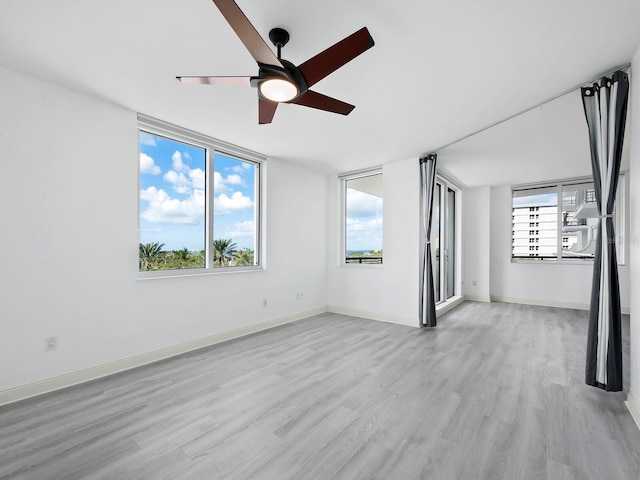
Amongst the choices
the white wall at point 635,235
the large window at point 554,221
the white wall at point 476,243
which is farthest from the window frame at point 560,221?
the white wall at point 635,235

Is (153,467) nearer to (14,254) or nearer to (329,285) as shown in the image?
(14,254)

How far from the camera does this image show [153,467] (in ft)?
5.41

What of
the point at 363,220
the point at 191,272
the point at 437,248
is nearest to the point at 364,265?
the point at 363,220

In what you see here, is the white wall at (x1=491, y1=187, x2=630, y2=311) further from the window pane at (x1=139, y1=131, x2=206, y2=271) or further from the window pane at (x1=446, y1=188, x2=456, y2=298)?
the window pane at (x1=139, y1=131, x2=206, y2=271)

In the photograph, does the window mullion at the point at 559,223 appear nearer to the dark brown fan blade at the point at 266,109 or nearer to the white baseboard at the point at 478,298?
the white baseboard at the point at 478,298

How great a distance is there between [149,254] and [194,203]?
0.83 m

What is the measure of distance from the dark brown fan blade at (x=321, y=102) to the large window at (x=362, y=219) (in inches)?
122

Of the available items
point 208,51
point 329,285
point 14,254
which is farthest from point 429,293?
point 14,254

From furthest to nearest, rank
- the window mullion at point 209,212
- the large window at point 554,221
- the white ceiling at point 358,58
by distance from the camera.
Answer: the large window at point 554,221 < the window mullion at point 209,212 < the white ceiling at point 358,58

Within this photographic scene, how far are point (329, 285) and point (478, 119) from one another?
3.67 m

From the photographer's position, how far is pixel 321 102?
86.4 inches

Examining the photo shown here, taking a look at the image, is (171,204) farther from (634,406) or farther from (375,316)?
(634,406)

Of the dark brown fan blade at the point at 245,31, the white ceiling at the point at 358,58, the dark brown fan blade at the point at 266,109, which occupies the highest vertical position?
the white ceiling at the point at 358,58

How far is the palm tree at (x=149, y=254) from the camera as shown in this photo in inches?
129
